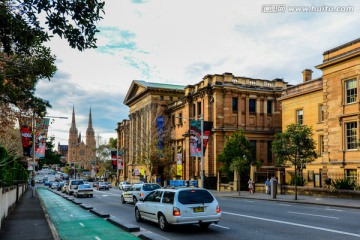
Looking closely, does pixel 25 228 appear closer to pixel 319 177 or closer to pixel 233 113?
pixel 319 177

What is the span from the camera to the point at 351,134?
34125 mm

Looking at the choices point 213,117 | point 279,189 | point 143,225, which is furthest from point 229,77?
point 143,225

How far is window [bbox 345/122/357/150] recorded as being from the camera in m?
33.7

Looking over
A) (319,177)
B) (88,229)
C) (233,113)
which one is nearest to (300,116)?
(319,177)

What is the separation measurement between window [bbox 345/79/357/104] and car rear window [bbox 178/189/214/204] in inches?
952

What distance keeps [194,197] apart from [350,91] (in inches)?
989

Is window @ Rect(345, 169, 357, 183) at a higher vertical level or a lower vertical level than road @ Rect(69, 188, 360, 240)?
higher

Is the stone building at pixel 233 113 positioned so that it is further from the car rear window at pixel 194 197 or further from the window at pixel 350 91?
the car rear window at pixel 194 197

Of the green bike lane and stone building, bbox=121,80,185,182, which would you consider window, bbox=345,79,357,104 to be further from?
stone building, bbox=121,80,185,182

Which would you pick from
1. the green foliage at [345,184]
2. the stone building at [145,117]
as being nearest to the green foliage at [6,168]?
the green foliage at [345,184]

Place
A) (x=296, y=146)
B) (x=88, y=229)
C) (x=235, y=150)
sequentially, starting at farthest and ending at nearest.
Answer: (x=235, y=150), (x=296, y=146), (x=88, y=229)

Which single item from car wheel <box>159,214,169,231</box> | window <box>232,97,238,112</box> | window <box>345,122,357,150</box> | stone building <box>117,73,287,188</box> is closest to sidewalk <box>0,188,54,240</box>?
car wheel <box>159,214,169,231</box>

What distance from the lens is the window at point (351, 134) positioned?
3372 cm

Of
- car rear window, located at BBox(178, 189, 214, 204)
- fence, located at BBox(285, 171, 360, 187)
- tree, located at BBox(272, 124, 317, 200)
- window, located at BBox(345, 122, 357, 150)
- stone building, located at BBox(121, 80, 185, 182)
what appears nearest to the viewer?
car rear window, located at BBox(178, 189, 214, 204)
